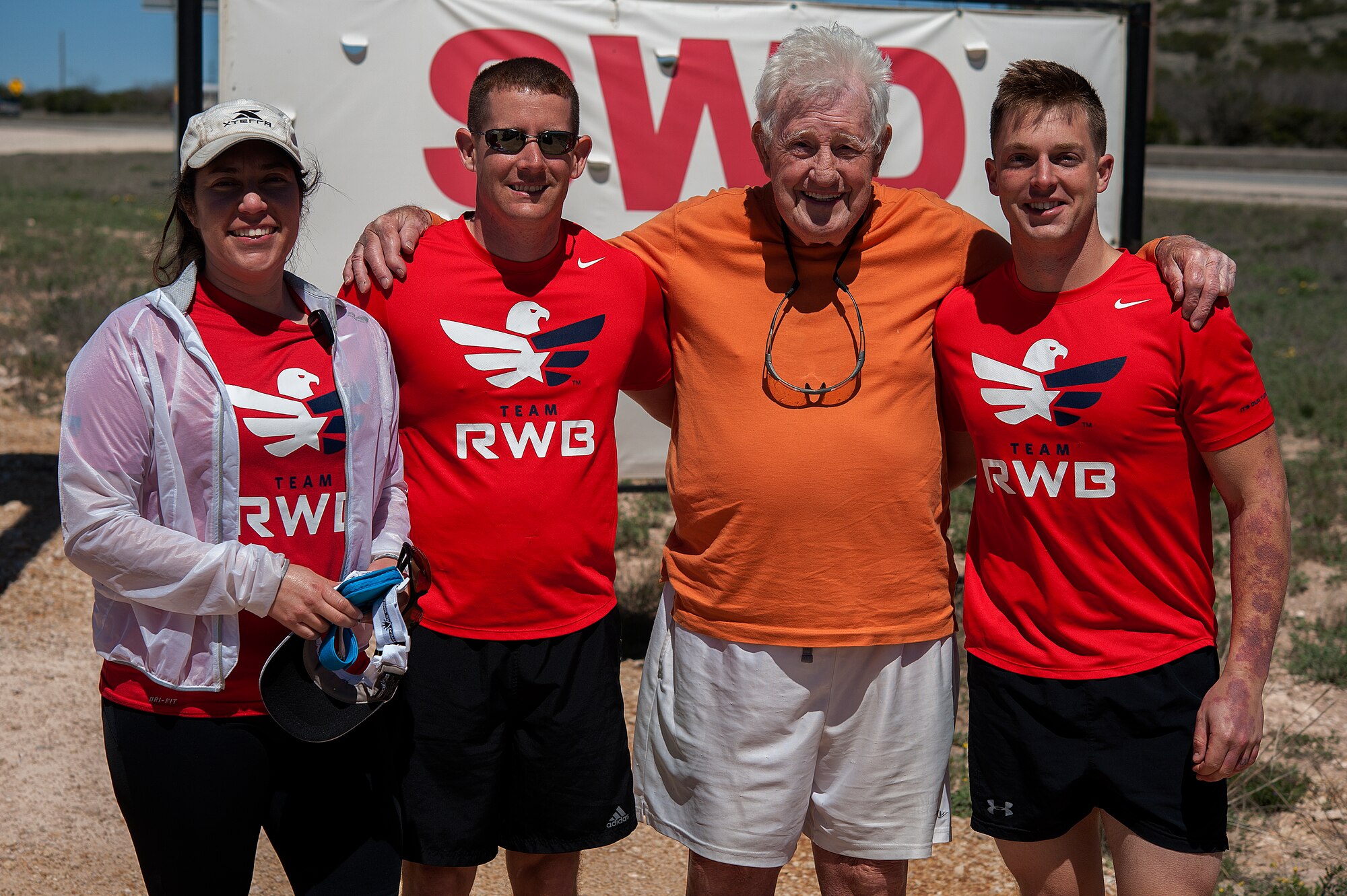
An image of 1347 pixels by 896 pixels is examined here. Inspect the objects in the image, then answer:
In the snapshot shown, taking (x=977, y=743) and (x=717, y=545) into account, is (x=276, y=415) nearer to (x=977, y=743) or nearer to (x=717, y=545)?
(x=717, y=545)

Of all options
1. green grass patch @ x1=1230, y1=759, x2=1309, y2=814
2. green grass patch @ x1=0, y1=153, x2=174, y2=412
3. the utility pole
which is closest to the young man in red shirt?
green grass patch @ x1=0, y1=153, x2=174, y2=412

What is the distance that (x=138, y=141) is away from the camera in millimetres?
44938

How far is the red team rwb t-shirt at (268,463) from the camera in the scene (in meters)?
2.31

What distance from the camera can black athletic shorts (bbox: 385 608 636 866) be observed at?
275 centimetres

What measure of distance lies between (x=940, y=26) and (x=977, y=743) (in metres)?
Result: 3.74

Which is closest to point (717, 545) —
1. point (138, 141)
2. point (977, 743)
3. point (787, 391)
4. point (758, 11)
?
point (787, 391)

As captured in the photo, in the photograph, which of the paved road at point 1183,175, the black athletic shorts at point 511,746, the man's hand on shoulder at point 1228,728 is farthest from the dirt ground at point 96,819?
the paved road at point 1183,175

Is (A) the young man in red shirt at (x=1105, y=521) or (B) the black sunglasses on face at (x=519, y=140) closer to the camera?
(A) the young man in red shirt at (x=1105, y=521)

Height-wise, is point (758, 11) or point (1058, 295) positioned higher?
point (758, 11)

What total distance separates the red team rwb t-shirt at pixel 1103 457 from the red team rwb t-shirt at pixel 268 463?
52.4 inches

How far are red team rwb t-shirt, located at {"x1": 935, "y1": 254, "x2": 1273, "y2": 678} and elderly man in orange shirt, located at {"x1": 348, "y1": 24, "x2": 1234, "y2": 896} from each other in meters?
0.18

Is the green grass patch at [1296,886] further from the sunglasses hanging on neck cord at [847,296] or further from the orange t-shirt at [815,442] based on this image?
the sunglasses hanging on neck cord at [847,296]

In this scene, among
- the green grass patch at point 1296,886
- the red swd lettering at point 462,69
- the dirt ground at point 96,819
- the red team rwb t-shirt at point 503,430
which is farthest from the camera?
the red swd lettering at point 462,69

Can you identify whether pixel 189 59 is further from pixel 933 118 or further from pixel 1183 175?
pixel 1183 175
